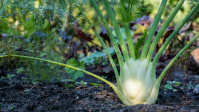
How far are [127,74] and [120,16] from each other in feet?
1.43

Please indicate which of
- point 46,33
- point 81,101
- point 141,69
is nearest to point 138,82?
point 141,69

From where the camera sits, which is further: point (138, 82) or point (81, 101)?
point (81, 101)

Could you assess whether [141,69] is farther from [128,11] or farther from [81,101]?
[81,101]

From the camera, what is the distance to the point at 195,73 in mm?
3086

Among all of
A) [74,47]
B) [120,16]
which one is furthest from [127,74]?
[74,47]

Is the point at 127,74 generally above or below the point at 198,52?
below

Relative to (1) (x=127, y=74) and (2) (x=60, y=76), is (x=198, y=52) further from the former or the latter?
(2) (x=60, y=76)

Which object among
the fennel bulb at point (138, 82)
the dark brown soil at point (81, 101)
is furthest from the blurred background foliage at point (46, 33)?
the fennel bulb at point (138, 82)

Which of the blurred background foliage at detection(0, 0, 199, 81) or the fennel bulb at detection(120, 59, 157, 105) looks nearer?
the fennel bulb at detection(120, 59, 157, 105)

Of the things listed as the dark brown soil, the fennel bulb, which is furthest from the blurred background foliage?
the fennel bulb

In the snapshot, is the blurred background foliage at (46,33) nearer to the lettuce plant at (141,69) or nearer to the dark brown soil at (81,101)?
the lettuce plant at (141,69)

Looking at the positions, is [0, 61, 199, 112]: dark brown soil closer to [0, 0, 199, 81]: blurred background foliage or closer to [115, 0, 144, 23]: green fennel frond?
[0, 0, 199, 81]: blurred background foliage

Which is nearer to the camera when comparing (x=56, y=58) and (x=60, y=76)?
(x=56, y=58)

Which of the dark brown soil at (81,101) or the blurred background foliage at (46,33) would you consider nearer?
the dark brown soil at (81,101)
